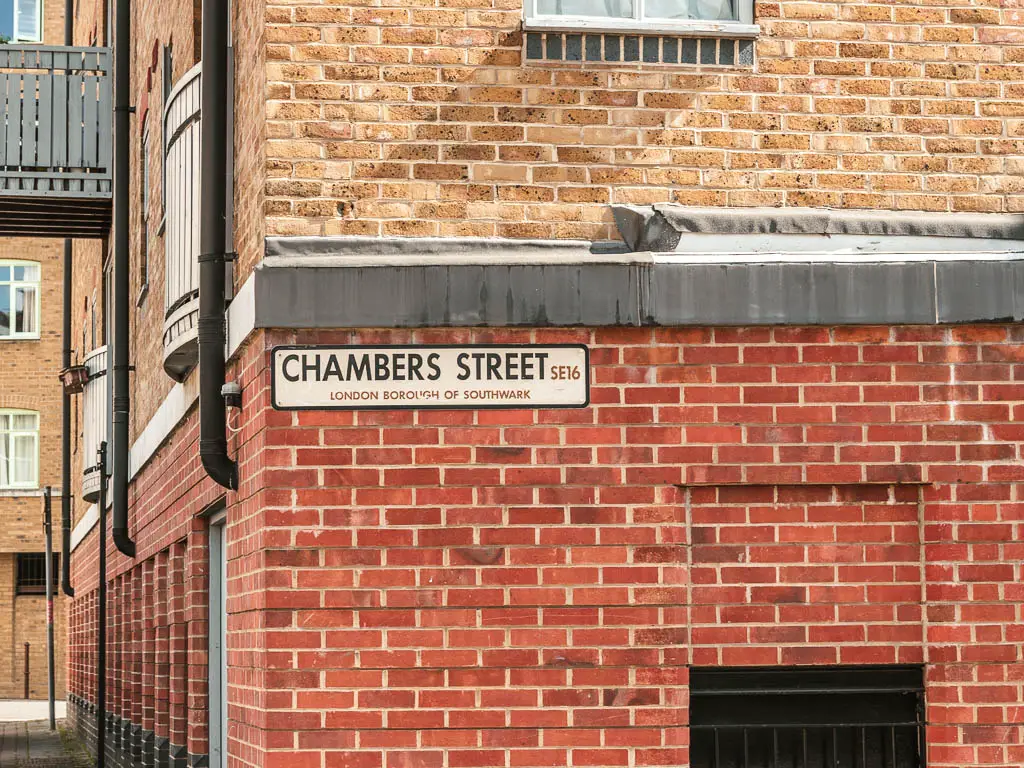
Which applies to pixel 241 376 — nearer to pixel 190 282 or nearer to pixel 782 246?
pixel 190 282

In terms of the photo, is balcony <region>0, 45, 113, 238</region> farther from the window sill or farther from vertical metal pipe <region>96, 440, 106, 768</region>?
the window sill

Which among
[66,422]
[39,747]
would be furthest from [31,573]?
[39,747]

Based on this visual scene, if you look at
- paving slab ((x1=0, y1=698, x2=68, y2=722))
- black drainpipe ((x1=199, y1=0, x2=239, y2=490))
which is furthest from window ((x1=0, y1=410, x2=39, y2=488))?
black drainpipe ((x1=199, y1=0, x2=239, y2=490))

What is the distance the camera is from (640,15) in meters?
6.99

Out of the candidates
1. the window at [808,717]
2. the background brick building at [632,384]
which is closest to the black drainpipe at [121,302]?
the background brick building at [632,384]

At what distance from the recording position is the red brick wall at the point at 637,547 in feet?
21.4

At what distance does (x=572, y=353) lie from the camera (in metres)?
6.68

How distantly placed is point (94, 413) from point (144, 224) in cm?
540

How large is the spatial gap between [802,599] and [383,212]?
223 centimetres

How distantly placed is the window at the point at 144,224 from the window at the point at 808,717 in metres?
8.01

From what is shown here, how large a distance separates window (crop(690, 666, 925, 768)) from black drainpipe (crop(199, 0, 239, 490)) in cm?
228

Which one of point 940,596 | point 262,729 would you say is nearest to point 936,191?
point 940,596

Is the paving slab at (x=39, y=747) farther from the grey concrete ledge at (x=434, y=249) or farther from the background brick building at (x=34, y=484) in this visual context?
the grey concrete ledge at (x=434, y=249)

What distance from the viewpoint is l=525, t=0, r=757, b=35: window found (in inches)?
271
